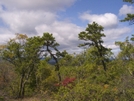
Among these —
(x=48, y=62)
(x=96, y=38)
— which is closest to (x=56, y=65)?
(x=48, y=62)

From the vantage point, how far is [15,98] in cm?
2212

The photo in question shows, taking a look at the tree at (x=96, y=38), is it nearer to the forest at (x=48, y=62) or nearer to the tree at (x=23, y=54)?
the forest at (x=48, y=62)

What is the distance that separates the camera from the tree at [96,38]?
17.9m

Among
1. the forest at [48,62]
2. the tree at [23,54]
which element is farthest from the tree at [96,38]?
the tree at [23,54]

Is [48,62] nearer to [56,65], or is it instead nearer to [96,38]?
[56,65]

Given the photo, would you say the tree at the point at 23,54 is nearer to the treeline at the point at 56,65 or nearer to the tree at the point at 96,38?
the treeline at the point at 56,65

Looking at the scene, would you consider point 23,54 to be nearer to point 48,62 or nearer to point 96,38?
point 48,62

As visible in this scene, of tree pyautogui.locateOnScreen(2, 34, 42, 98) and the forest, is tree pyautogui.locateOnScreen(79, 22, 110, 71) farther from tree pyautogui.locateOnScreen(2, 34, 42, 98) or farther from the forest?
tree pyautogui.locateOnScreen(2, 34, 42, 98)

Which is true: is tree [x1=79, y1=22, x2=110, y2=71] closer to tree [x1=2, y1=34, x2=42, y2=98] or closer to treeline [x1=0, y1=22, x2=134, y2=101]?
treeline [x1=0, y1=22, x2=134, y2=101]

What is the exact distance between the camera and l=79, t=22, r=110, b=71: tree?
1789 cm

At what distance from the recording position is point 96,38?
701 inches

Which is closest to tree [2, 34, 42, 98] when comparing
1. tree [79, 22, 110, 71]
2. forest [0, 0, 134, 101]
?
forest [0, 0, 134, 101]

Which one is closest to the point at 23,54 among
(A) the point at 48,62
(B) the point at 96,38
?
(A) the point at 48,62

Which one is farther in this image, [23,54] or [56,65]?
[56,65]
